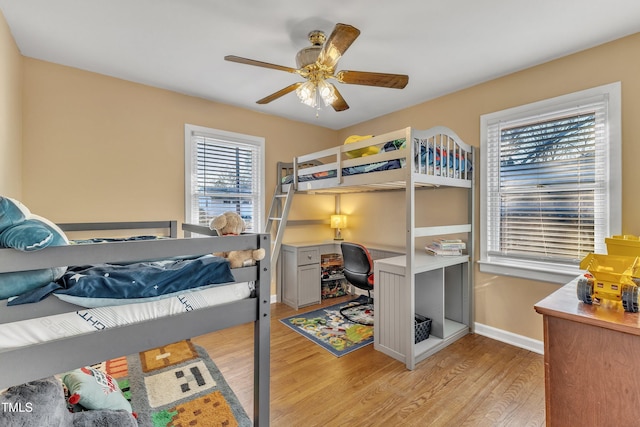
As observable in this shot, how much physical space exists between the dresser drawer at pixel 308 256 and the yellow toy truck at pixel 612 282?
8.79 ft

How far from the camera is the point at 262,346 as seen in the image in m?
1.37

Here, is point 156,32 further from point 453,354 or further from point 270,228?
point 453,354

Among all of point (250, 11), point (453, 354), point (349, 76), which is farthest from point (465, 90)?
point (453, 354)

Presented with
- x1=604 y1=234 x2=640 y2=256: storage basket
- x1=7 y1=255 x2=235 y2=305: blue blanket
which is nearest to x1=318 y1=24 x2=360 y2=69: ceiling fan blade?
x1=7 y1=255 x2=235 y2=305: blue blanket

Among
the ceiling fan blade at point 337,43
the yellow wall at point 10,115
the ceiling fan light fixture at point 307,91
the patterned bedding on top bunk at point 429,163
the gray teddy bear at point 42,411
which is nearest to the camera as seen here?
the gray teddy bear at point 42,411

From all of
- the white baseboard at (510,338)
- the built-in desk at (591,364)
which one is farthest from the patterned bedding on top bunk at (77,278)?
the white baseboard at (510,338)

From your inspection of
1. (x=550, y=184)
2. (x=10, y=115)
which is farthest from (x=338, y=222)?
(x=10, y=115)

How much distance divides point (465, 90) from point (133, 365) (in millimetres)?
3899

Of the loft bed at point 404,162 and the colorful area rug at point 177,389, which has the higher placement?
the loft bed at point 404,162

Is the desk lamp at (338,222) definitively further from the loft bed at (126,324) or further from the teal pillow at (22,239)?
the teal pillow at (22,239)

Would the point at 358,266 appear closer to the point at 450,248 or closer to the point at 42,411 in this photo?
the point at 450,248

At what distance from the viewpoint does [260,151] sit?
145 inches

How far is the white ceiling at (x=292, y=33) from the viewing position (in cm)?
177

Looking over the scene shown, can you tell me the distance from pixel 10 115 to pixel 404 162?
292cm
